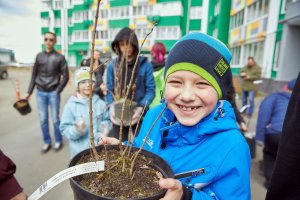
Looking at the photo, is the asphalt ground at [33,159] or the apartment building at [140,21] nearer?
the asphalt ground at [33,159]

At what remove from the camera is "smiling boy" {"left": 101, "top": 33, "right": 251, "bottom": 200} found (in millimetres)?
991

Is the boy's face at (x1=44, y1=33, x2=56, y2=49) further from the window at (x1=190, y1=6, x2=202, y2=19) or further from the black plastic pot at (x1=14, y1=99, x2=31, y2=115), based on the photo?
the window at (x1=190, y1=6, x2=202, y2=19)

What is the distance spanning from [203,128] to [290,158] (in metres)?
0.41

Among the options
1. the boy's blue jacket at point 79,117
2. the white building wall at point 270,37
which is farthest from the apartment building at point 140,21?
the boy's blue jacket at point 79,117

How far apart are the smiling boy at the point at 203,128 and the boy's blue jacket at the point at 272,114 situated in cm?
255

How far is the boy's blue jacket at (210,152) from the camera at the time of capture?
981 mm

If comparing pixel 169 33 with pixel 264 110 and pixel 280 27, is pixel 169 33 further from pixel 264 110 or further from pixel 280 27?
pixel 264 110

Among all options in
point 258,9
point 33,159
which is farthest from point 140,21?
point 33,159

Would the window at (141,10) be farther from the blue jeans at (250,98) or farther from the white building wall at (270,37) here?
the blue jeans at (250,98)

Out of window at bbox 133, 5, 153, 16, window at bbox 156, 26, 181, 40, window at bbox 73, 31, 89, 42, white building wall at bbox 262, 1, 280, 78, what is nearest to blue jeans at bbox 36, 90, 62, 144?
white building wall at bbox 262, 1, 280, 78

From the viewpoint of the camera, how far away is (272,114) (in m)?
3.44

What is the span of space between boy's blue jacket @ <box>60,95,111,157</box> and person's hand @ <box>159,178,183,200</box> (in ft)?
6.62

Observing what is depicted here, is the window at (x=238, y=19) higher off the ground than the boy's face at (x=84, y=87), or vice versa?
the window at (x=238, y=19)

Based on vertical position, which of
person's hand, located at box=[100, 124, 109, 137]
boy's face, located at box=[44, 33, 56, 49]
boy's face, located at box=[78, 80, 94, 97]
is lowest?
person's hand, located at box=[100, 124, 109, 137]
